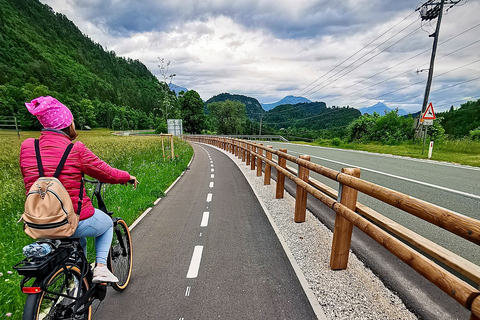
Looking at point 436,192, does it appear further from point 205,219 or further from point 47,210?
point 47,210

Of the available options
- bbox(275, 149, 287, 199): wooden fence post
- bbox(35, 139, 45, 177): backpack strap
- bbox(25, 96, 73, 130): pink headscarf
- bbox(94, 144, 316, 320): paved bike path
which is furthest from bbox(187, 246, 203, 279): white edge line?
bbox(275, 149, 287, 199): wooden fence post

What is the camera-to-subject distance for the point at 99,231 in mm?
2301

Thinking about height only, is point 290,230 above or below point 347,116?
below

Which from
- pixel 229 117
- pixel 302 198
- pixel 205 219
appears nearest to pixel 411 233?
pixel 302 198

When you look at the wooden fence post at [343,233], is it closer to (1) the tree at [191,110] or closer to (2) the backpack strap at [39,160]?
(2) the backpack strap at [39,160]

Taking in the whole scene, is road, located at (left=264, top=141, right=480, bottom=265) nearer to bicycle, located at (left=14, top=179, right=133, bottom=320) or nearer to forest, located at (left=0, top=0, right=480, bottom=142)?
bicycle, located at (left=14, top=179, right=133, bottom=320)

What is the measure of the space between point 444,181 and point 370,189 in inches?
256

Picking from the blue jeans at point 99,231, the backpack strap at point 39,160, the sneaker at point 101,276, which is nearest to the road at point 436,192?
the sneaker at point 101,276

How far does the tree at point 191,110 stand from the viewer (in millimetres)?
70750

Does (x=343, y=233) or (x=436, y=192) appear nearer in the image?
(x=343, y=233)

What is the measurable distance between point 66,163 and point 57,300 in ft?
3.64

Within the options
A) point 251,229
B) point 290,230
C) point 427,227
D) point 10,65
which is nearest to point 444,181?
point 427,227

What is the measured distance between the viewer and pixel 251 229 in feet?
14.8

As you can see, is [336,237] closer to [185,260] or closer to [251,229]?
[251,229]
